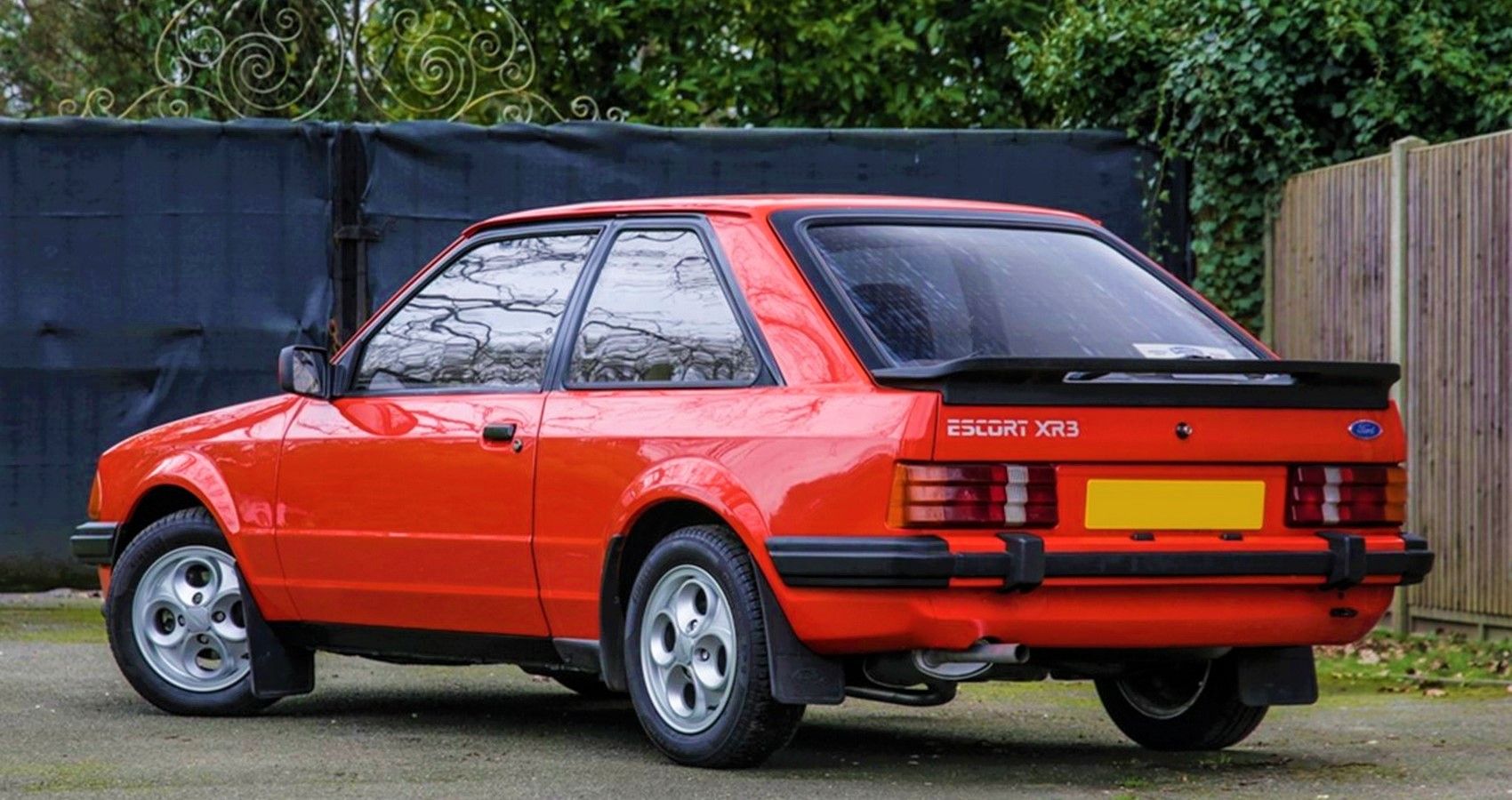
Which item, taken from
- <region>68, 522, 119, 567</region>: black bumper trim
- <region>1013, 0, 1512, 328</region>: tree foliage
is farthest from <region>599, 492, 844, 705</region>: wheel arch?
<region>1013, 0, 1512, 328</region>: tree foliage

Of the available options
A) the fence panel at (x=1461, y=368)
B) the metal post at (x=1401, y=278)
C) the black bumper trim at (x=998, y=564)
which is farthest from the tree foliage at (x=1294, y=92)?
the black bumper trim at (x=998, y=564)

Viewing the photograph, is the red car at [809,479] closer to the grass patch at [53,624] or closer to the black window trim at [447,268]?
the black window trim at [447,268]

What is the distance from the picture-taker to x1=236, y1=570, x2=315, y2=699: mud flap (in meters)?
8.48

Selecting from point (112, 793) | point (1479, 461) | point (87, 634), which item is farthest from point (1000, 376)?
point (87, 634)

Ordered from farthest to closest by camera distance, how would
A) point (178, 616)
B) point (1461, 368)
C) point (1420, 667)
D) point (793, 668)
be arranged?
point (1461, 368), point (1420, 667), point (178, 616), point (793, 668)

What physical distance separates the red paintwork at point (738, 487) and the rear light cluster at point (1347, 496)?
47mm

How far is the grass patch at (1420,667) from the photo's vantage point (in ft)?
31.4

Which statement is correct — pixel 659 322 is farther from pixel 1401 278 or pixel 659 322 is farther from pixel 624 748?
pixel 1401 278

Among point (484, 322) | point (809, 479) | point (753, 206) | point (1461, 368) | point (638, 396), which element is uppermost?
point (753, 206)

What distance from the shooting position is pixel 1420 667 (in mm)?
10203

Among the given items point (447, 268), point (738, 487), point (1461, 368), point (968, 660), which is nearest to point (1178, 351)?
point (968, 660)

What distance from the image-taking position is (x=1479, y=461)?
10.7 m

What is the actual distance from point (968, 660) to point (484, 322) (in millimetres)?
2128

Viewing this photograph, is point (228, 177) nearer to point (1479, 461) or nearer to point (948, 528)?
point (1479, 461)
